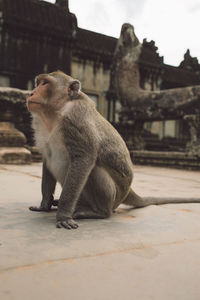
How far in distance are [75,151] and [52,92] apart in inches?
12.9

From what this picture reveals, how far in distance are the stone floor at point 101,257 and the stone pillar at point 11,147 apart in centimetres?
364

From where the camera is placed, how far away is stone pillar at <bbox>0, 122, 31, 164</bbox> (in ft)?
18.6

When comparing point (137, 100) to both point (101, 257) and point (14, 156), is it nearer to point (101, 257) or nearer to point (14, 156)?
point (14, 156)

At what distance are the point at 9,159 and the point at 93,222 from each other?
4047mm

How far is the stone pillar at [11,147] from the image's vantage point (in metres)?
5.66

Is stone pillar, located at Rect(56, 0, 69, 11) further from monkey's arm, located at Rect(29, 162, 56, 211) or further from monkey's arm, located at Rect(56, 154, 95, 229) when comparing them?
monkey's arm, located at Rect(56, 154, 95, 229)

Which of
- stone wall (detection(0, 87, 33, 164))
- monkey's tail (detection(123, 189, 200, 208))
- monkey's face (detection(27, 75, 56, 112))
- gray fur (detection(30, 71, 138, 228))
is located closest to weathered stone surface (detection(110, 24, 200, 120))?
stone wall (detection(0, 87, 33, 164))

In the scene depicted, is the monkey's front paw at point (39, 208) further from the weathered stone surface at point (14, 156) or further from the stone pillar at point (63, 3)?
the stone pillar at point (63, 3)

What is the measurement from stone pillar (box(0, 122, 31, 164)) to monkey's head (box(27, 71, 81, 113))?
397 cm

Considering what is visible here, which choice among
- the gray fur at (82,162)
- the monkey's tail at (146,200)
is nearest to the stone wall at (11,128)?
the monkey's tail at (146,200)

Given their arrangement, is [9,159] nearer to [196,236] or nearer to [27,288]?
[196,236]

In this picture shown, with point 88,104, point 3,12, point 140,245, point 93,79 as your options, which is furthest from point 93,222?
point 93,79

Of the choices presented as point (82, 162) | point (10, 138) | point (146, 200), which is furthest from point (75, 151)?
point (10, 138)

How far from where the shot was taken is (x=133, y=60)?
8172 mm
